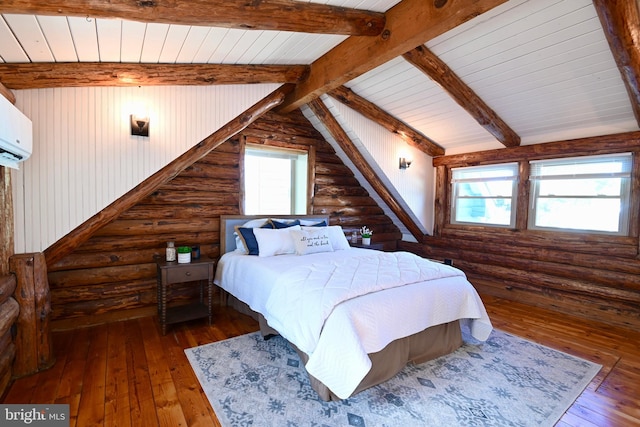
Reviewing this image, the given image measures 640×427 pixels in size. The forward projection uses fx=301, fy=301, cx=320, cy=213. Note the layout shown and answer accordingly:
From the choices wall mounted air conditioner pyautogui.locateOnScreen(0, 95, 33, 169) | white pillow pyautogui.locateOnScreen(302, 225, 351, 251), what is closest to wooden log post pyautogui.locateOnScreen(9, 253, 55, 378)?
wall mounted air conditioner pyautogui.locateOnScreen(0, 95, 33, 169)

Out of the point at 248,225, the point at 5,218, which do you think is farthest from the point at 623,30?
the point at 5,218

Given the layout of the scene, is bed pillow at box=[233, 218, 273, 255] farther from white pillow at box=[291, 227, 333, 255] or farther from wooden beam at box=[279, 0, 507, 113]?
wooden beam at box=[279, 0, 507, 113]

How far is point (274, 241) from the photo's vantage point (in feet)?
11.0

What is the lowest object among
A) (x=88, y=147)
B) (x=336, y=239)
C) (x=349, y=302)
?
(x=349, y=302)

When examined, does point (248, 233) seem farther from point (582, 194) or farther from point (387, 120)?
point (582, 194)

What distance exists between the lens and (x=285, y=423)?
1.79m

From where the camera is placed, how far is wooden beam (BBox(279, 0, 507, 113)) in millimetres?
1874

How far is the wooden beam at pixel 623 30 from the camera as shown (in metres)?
1.89

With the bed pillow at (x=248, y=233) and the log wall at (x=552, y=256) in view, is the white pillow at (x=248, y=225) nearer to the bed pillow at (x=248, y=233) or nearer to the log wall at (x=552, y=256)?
the bed pillow at (x=248, y=233)

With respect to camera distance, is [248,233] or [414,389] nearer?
[414,389]

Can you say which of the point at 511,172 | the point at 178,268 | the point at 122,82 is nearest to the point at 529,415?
the point at 178,268

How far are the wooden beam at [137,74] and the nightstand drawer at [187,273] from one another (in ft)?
5.61

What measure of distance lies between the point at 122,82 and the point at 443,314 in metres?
3.23

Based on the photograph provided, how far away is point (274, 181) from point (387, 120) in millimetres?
1842
